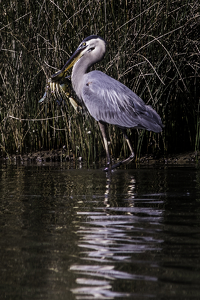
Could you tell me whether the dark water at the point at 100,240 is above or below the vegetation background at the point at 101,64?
below

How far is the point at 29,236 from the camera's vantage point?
315cm

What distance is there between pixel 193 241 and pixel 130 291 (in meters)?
0.85

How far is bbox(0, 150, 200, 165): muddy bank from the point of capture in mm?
7742

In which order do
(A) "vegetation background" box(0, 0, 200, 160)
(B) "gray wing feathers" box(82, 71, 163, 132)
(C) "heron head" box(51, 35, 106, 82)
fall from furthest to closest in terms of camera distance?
(A) "vegetation background" box(0, 0, 200, 160) < (C) "heron head" box(51, 35, 106, 82) < (B) "gray wing feathers" box(82, 71, 163, 132)

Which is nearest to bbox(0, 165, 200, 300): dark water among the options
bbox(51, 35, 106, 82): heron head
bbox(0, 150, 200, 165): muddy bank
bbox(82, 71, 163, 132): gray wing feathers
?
bbox(82, 71, 163, 132): gray wing feathers

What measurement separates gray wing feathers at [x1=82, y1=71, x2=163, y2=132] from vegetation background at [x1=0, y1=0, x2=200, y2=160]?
0.94ft

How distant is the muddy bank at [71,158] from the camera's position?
7742 mm

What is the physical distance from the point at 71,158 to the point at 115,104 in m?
1.65

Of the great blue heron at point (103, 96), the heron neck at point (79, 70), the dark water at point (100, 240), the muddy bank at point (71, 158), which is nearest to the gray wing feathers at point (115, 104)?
the great blue heron at point (103, 96)

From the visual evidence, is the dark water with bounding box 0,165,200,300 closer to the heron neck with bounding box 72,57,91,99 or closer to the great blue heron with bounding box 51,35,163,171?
the great blue heron with bounding box 51,35,163,171

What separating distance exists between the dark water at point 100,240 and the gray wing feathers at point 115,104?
1.43 m

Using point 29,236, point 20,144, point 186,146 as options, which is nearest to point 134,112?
point 186,146

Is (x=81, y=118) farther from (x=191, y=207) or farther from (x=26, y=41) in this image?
(x=191, y=207)

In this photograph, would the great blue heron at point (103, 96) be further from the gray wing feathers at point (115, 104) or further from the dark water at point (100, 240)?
the dark water at point (100, 240)
